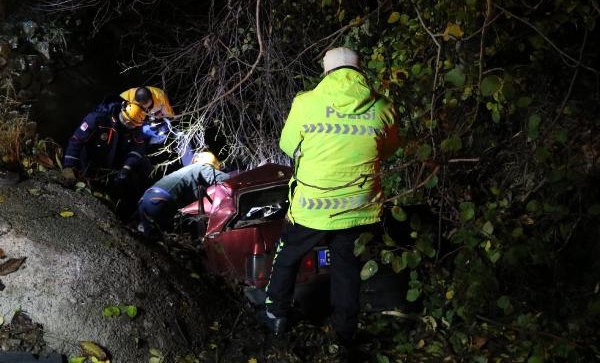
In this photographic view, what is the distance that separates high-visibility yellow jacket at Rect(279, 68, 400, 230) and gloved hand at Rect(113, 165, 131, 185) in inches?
153

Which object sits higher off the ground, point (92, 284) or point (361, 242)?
point (361, 242)

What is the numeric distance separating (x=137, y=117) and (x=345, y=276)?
409cm

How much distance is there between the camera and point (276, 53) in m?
6.22

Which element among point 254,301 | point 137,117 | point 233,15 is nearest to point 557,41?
point 233,15

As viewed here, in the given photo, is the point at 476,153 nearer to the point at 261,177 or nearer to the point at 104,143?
the point at 261,177

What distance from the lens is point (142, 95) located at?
7004 mm

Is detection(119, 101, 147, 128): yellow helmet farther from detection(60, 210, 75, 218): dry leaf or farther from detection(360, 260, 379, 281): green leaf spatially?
detection(360, 260, 379, 281): green leaf

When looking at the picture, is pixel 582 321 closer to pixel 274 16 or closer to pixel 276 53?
pixel 276 53

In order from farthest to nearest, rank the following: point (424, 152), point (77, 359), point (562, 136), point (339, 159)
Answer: point (339, 159) < point (77, 359) < point (562, 136) < point (424, 152)

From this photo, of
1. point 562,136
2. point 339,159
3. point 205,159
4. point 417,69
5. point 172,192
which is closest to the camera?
point 562,136

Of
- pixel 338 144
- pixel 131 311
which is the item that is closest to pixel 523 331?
pixel 338 144

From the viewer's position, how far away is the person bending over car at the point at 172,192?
19.6 feet

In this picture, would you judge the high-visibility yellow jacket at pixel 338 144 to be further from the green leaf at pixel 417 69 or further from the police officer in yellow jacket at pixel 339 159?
the green leaf at pixel 417 69

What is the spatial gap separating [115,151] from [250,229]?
335cm
